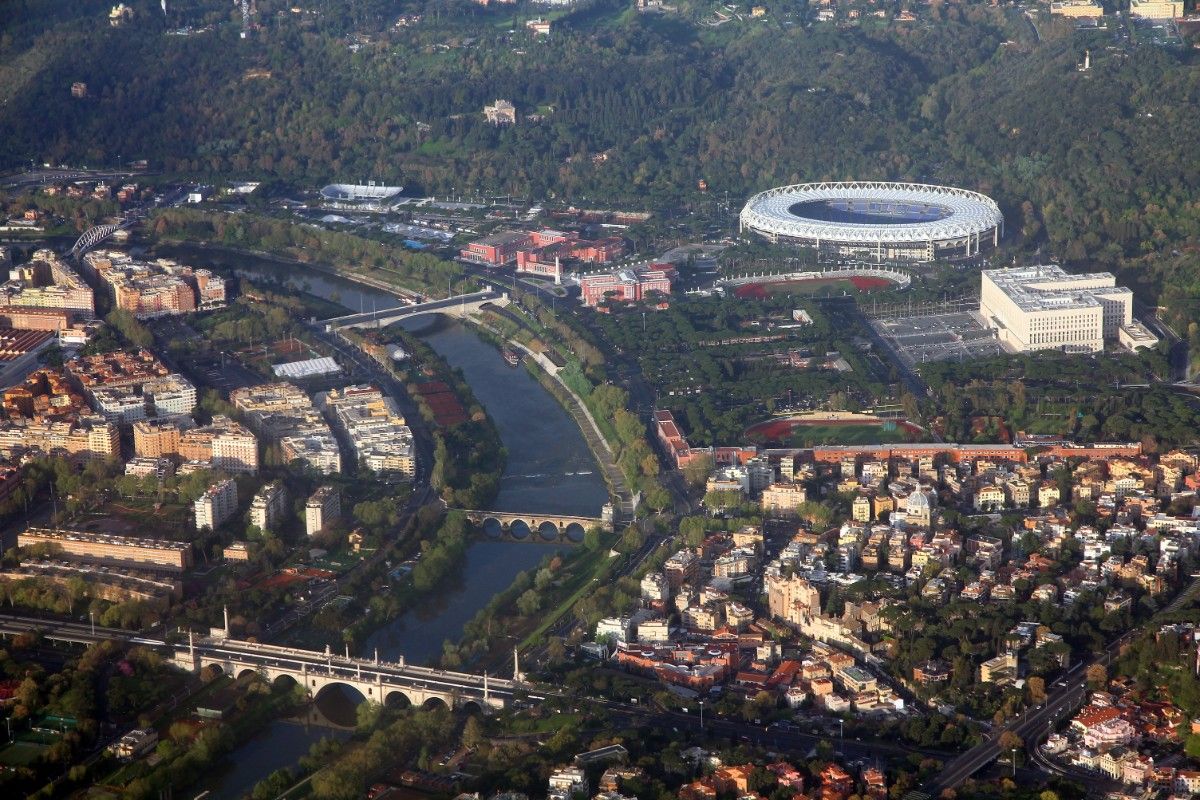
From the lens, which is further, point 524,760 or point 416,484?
point 416,484

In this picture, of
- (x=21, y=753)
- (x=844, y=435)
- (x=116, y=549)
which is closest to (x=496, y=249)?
(x=844, y=435)

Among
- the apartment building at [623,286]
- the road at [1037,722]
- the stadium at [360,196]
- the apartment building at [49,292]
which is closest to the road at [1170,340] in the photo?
the apartment building at [623,286]

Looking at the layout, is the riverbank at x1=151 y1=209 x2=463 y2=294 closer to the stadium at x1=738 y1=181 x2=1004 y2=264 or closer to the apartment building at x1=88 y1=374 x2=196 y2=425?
the stadium at x1=738 y1=181 x2=1004 y2=264

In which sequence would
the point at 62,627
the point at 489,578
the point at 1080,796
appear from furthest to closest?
the point at 489,578, the point at 62,627, the point at 1080,796

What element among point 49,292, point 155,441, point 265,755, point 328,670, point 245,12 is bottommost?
point 265,755

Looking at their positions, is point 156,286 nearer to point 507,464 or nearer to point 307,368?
point 307,368

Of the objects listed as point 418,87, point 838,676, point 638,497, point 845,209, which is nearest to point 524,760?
point 838,676

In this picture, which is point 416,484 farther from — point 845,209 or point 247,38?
point 247,38
